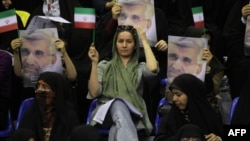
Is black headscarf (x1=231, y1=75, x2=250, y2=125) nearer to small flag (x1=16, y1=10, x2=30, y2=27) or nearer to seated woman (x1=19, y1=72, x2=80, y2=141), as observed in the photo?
seated woman (x1=19, y1=72, x2=80, y2=141)

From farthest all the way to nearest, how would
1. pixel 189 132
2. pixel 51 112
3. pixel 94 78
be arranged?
pixel 94 78
pixel 51 112
pixel 189 132

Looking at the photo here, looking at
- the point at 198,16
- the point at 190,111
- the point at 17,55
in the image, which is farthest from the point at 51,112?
the point at 198,16

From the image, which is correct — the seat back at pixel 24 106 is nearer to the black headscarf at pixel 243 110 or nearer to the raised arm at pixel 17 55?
the raised arm at pixel 17 55

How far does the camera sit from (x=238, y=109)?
8234mm

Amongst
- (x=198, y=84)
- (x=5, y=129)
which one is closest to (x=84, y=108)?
(x=5, y=129)

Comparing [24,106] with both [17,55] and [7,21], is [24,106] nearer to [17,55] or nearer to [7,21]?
[17,55]

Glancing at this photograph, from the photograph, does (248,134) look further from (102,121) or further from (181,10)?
(181,10)

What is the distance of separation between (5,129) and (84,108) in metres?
1.38

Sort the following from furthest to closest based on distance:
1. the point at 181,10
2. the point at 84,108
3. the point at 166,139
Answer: the point at 181,10 → the point at 84,108 → the point at 166,139

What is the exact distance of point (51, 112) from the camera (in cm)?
804

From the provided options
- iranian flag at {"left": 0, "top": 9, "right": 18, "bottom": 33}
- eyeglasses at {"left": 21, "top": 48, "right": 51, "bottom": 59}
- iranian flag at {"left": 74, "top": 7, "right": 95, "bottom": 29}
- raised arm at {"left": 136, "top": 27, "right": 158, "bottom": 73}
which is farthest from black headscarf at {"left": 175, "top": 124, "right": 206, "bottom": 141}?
iranian flag at {"left": 0, "top": 9, "right": 18, "bottom": 33}

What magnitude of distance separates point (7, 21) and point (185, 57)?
1933 mm

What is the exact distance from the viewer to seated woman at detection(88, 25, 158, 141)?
8320 mm

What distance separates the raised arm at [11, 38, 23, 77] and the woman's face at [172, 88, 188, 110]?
1820 millimetres
